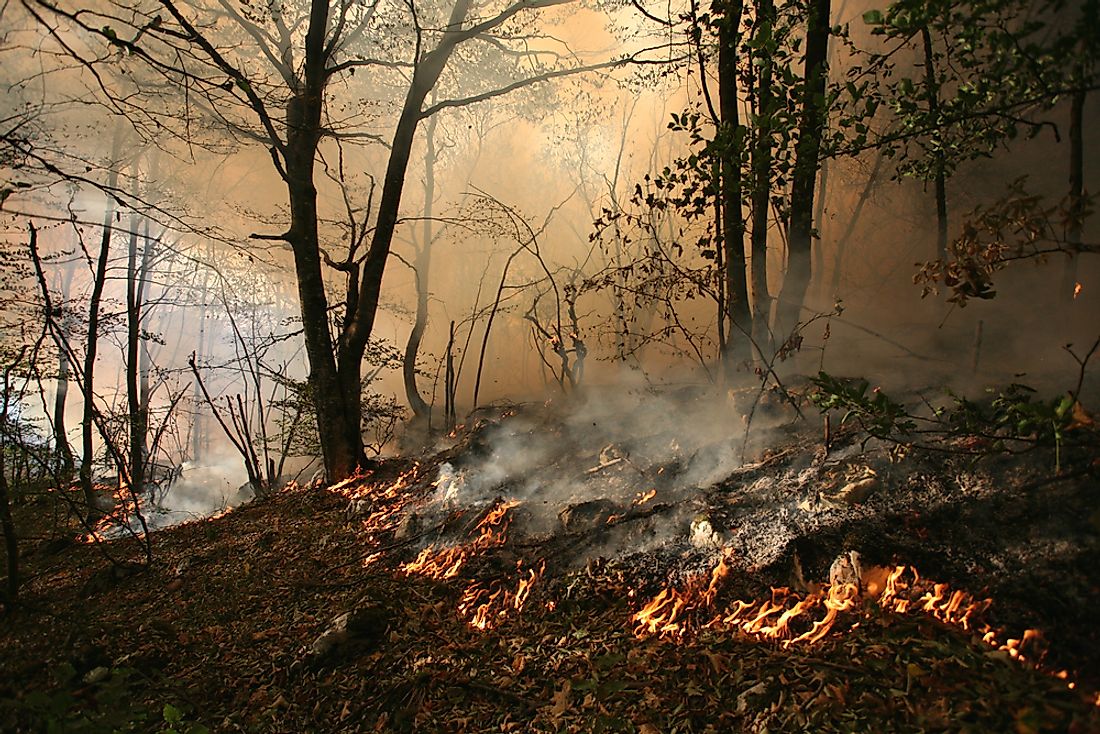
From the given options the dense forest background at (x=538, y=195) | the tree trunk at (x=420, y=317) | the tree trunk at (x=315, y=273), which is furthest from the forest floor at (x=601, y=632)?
the tree trunk at (x=420, y=317)

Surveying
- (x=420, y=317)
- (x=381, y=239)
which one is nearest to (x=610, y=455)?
(x=381, y=239)

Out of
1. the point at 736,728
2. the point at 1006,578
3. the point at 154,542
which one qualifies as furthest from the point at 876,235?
Result: the point at 154,542

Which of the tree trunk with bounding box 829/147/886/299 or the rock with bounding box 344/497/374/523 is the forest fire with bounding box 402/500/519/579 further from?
the tree trunk with bounding box 829/147/886/299

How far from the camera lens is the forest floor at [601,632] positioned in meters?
2.07

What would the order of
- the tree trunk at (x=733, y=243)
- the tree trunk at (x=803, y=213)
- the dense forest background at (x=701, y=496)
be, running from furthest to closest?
the tree trunk at (x=733, y=243) < the tree trunk at (x=803, y=213) < the dense forest background at (x=701, y=496)

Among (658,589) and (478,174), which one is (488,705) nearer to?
(658,589)

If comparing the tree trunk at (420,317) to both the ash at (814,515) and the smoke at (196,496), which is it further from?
the ash at (814,515)

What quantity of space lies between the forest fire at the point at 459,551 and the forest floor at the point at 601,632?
3 cm

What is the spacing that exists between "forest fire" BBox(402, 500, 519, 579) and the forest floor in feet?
0.08

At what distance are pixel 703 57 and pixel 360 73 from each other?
A: 13.5 meters

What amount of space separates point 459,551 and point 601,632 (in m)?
1.52

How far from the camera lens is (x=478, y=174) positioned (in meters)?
18.8

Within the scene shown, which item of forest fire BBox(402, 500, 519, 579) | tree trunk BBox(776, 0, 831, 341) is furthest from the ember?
tree trunk BBox(776, 0, 831, 341)

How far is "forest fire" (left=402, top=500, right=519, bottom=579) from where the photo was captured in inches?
153
